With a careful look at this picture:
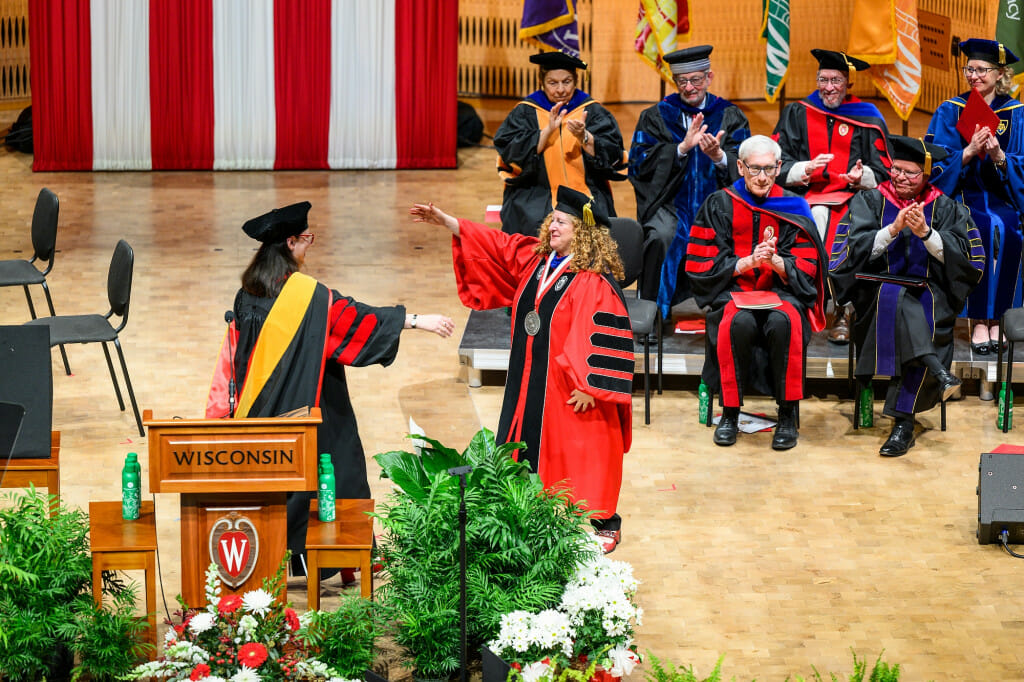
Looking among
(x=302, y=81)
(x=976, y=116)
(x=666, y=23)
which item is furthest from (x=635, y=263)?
(x=302, y=81)

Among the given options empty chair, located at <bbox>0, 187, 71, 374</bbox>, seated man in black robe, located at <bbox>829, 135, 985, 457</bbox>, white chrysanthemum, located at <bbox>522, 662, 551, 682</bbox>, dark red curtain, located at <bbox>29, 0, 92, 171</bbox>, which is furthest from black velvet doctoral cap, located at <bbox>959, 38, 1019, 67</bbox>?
dark red curtain, located at <bbox>29, 0, 92, 171</bbox>

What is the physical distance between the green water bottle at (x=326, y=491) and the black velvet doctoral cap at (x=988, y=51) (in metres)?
4.91

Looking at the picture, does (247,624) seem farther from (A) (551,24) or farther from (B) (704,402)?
(A) (551,24)

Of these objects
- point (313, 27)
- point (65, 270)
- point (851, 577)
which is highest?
point (313, 27)

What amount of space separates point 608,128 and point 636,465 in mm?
2336

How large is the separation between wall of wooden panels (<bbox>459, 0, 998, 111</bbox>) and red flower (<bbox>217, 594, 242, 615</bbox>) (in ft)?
36.3

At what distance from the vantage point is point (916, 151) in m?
6.70

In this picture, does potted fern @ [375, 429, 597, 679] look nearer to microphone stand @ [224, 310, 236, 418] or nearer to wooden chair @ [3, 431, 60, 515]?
microphone stand @ [224, 310, 236, 418]

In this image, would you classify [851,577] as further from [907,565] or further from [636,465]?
[636,465]

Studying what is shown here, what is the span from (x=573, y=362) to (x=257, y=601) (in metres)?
1.70

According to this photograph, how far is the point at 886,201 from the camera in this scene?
6.98 meters

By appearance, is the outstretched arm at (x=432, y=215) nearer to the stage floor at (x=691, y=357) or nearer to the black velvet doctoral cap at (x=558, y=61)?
the stage floor at (x=691, y=357)

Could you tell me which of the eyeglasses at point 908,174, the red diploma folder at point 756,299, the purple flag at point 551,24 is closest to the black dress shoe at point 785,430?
the red diploma folder at point 756,299

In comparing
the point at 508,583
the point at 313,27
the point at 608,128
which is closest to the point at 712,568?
the point at 508,583
